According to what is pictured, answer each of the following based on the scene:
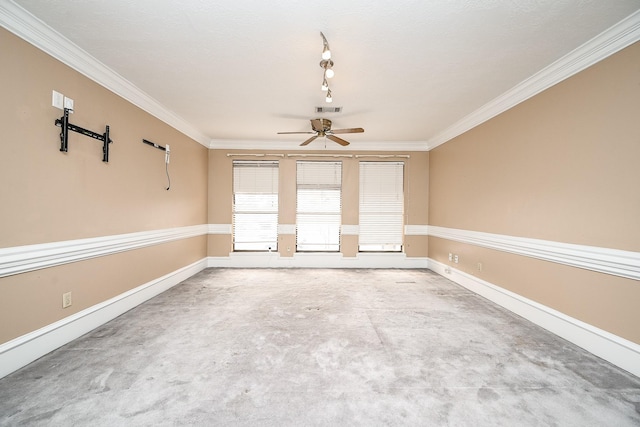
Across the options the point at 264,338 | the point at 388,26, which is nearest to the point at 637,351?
the point at 264,338

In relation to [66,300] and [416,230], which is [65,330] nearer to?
[66,300]

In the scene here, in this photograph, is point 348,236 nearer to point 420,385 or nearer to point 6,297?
point 420,385

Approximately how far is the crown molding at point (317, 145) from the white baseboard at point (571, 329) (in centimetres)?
301

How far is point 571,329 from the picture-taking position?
2426 mm

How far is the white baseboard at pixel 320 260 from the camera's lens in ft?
18.1

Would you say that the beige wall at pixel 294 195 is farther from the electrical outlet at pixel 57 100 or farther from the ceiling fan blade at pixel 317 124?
the electrical outlet at pixel 57 100

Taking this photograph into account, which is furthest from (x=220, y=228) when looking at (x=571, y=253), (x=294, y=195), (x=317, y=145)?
(x=571, y=253)

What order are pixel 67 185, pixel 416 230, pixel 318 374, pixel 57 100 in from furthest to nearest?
1. pixel 416 230
2. pixel 67 185
3. pixel 57 100
4. pixel 318 374

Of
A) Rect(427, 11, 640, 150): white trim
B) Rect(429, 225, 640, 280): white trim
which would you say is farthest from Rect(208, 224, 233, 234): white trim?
Rect(427, 11, 640, 150): white trim

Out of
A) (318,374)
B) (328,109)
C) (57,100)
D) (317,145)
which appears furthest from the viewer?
(317,145)

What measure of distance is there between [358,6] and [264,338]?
288 centimetres

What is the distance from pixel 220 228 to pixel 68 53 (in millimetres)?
3665

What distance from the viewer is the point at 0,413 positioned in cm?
149

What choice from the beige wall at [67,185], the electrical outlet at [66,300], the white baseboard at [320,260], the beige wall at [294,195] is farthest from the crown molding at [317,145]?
the electrical outlet at [66,300]
